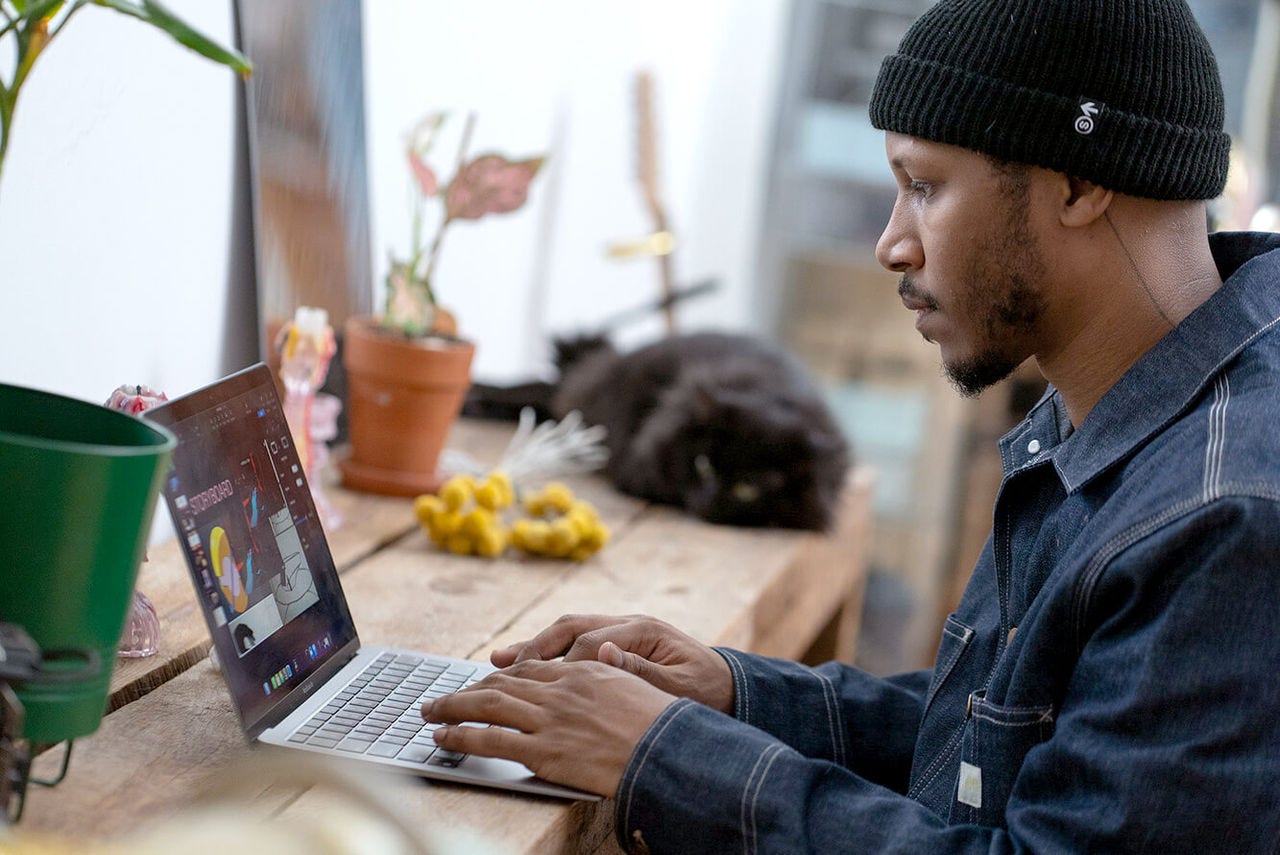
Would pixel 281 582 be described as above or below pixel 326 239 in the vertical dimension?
below

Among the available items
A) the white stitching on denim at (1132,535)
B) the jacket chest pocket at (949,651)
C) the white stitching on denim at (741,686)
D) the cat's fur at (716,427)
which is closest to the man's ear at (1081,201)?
the white stitching on denim at (1132,535)

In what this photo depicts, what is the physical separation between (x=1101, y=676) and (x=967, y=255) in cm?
37

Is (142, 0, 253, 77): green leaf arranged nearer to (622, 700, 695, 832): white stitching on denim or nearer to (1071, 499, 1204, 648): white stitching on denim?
(622, 700, 695, 832): white stitching on denim

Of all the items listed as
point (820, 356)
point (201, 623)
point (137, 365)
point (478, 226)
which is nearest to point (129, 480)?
point (201, 623)

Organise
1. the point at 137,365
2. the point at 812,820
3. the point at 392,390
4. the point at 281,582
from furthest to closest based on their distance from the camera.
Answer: the point at 392,390
the point at 137,365
the point at 281,582
the point at 812,820

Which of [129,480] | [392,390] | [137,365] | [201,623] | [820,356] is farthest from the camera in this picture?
[820,356]

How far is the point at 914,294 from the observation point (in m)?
1.13

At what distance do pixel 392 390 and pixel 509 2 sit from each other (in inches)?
39.5

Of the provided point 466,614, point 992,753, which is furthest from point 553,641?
point 992,753

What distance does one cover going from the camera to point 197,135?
1.51 metres

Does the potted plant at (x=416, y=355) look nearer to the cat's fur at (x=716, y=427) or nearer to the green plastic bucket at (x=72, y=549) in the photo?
the cat's fur at (x=716, y=427)

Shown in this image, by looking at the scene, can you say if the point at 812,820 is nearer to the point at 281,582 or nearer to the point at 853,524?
the point at 281,582

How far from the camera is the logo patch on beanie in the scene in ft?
3.39

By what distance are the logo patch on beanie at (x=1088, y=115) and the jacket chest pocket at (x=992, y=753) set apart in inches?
18.0
